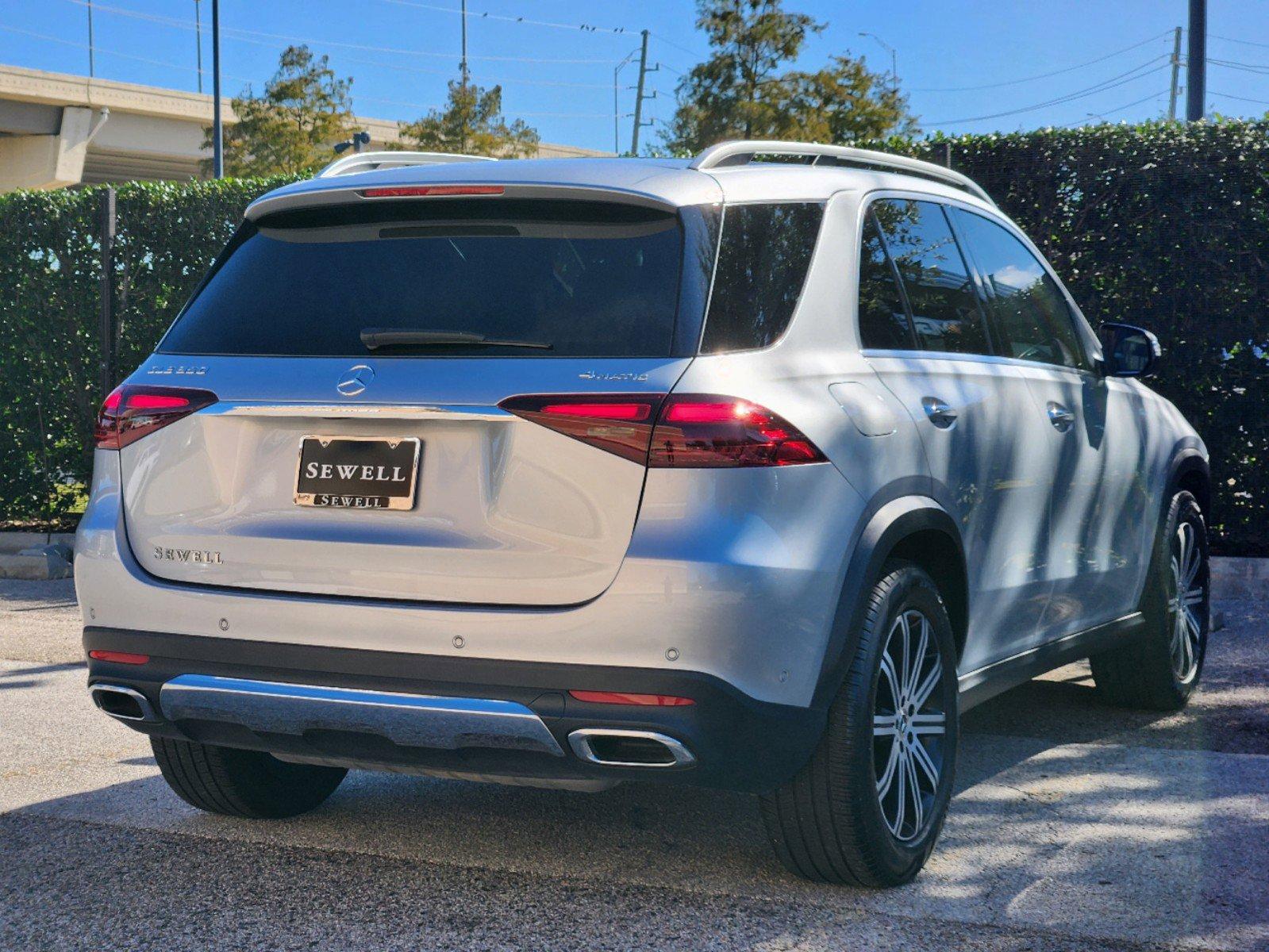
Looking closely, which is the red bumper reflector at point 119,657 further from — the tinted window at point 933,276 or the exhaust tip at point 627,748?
the tinted window at point 933,276

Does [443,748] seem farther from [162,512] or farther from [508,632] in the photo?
[162,512]

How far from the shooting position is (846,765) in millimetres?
3678

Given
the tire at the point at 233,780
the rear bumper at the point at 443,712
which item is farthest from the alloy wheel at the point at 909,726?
the tire at the point at 233,780

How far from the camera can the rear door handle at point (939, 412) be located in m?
4.15

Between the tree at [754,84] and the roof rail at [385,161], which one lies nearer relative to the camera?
the roof rail at [385,161]

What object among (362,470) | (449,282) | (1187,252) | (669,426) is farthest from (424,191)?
(1187,252)

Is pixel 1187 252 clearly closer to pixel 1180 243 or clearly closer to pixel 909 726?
pixel 1180 243

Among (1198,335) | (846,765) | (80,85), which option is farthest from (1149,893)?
(80,85)

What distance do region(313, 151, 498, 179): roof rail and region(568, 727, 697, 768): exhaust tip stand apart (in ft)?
5.78

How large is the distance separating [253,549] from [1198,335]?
25.6 ft

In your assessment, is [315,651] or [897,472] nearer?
[315,651]

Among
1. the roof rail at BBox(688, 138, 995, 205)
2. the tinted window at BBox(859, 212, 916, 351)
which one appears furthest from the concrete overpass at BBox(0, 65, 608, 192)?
the tinted window at BBox(859, 212, 916, 351)

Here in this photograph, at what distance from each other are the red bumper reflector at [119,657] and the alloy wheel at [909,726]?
178 cm

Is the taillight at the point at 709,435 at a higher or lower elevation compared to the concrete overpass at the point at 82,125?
lower
